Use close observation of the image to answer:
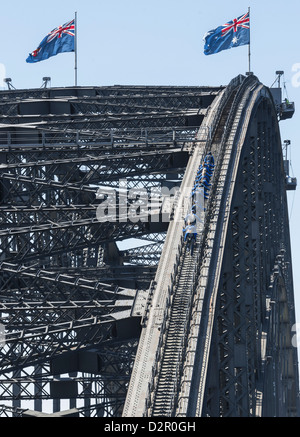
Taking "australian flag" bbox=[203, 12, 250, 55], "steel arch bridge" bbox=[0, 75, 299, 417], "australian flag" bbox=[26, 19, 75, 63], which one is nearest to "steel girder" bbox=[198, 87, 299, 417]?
"steel arch bridge" bbox=[0, 75, 299, 417]

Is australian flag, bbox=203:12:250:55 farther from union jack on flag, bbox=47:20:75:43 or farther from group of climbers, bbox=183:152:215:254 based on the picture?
group of climbers, bbox=183:152:215:254

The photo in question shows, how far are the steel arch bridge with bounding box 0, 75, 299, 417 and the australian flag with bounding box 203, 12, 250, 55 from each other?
319 cm

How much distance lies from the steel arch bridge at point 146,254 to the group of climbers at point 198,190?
46 centimetres

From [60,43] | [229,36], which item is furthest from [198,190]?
[60,43]

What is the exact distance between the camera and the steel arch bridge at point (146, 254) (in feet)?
154

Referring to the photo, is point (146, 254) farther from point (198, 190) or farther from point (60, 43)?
point (198, 190)

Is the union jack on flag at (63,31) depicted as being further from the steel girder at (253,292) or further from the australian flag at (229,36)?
the steel girder at (253,292)

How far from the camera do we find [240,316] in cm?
5547

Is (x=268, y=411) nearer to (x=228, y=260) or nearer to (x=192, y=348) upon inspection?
(x=228, y=260)

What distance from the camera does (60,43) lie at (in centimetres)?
8906

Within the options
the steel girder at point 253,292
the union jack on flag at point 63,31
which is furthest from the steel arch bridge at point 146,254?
the union jack on flag at point 63,31

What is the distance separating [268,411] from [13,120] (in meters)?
23.1

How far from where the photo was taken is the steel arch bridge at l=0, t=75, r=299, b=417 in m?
46.9
